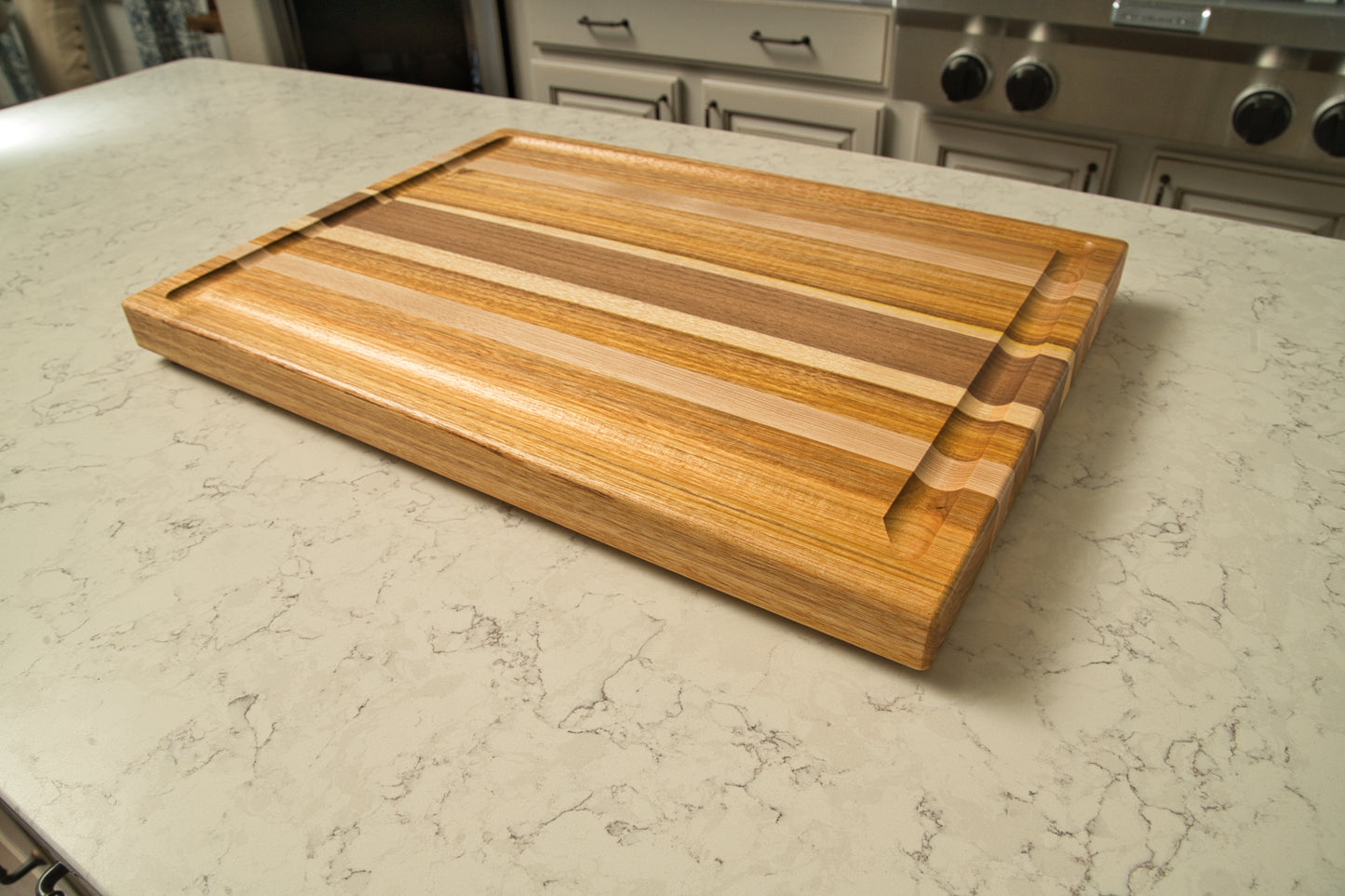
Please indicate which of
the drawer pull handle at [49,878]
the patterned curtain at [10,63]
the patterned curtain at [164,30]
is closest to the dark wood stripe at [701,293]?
the drawer pull handle at [49,878]

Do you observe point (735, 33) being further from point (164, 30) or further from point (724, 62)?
point (164, 30)

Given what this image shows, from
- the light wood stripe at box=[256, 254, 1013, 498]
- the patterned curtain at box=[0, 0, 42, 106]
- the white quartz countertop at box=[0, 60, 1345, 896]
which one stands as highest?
the light wood stripe at box=[256, 254, 1013, 498]

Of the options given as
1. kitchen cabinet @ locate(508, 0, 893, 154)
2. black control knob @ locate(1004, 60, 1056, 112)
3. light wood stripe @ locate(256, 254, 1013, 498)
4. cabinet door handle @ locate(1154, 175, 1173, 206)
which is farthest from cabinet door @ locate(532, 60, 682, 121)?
light wood stripe @ locate(256, 254, 1013, 498)

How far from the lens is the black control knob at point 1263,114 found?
115cm

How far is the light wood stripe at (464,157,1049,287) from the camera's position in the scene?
72 cm

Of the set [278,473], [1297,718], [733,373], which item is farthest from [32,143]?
[1297,718]

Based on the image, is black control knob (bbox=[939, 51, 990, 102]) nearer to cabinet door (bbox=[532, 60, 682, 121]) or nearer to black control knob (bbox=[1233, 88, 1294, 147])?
black control knob (bbox=[1233, 88, 1294, 147])

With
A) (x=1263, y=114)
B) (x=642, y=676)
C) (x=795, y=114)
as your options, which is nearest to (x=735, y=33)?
(x=795, y=114)

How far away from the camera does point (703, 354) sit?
64 centimetres

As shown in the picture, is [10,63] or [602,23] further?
[10,63]

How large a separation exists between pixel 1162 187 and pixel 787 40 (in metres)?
0.64

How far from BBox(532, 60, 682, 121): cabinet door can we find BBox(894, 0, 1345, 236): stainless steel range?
468 mm

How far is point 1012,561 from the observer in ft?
1.80

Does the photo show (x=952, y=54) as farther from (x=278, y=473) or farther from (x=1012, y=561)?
(x=278, y=473)
